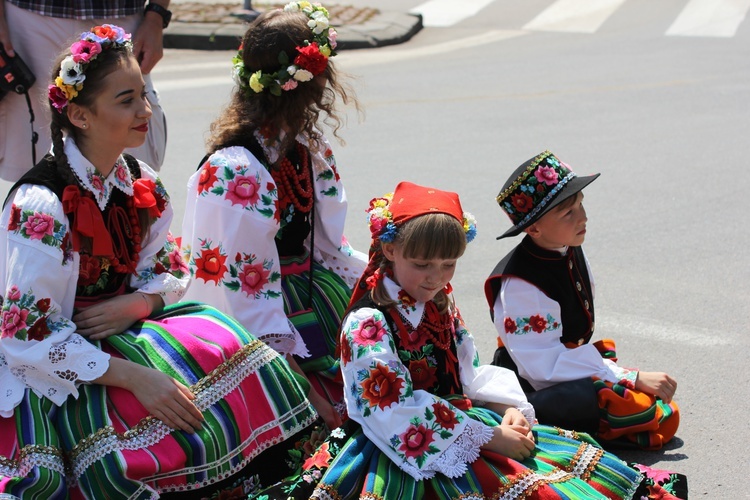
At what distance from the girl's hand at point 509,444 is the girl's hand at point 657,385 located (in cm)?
80

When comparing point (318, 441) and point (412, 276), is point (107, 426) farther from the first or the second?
point (412, 276)

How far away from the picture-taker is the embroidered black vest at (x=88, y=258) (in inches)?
119

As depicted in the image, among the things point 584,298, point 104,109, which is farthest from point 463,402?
point 104,109

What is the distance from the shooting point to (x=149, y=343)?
9.94 feet

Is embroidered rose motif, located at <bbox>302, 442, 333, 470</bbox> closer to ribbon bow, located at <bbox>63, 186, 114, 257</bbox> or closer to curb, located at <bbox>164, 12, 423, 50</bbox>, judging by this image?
ribbon bow, located at <bbox>63, 186, 114, 257</bbox>

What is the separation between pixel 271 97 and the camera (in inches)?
143

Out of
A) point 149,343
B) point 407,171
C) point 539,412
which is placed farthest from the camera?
point 407,171

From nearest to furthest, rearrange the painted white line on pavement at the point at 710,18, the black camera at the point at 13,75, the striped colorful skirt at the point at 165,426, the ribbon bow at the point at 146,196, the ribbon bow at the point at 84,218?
the striped colorful skirt at the point at 165,426, the ribbon bow at the point at 84,218, the ribbon bow at the point at 146,196, the black camera at the point at 13,75, the painted white line on pavement at the point at 710,18

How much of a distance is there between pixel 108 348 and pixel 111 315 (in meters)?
0.10

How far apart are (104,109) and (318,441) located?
1168mm

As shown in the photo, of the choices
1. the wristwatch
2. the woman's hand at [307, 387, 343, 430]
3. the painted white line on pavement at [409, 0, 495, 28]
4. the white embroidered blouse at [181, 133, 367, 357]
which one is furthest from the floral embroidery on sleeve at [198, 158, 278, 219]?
the painted white line on pavement at [409, 0, 495, 28]

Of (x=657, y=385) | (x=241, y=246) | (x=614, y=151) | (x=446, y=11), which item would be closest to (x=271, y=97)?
(x=241, y=246)

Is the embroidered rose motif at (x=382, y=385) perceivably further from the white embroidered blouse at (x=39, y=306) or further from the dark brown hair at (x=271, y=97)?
the dark brown hair at (x=271, y=97)

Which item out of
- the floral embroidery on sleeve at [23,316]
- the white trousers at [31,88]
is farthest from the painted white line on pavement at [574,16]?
the floral embroidery on sleeve at [23,316]
